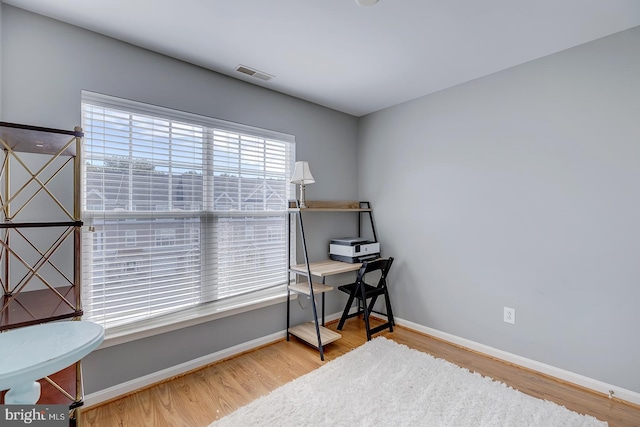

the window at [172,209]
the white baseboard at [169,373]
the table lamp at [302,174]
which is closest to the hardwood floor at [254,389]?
the white baseboard at [169,373]

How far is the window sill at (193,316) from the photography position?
189cm

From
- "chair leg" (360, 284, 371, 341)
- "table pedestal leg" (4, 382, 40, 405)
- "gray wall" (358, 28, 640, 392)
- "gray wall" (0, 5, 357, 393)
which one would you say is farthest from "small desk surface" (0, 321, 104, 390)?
"gray wall" (358, 28, 640, 392)

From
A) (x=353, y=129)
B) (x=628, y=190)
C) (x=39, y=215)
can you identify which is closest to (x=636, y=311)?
(x=628, y=190)

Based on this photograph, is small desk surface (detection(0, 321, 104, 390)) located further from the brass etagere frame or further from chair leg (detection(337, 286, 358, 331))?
chair leg (detection(337, 286, 358, 331))

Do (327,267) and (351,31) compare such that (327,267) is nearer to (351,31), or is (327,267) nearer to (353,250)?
(353,250)

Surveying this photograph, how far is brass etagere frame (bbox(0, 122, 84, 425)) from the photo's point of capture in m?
1.09

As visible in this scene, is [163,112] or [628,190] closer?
[628,190]

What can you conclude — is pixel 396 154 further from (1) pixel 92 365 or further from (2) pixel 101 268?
(1) pixel 92 365

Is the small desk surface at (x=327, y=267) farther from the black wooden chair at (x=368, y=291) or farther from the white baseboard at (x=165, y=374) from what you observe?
the white baseboard at (x=165, y=374)

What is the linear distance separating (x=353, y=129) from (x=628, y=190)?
2387mm

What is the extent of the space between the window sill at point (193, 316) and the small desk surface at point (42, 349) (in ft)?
3.55

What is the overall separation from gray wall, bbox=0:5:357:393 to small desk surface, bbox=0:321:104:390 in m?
1.17

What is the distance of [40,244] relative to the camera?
1.65m

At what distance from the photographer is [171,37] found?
6.19ft
